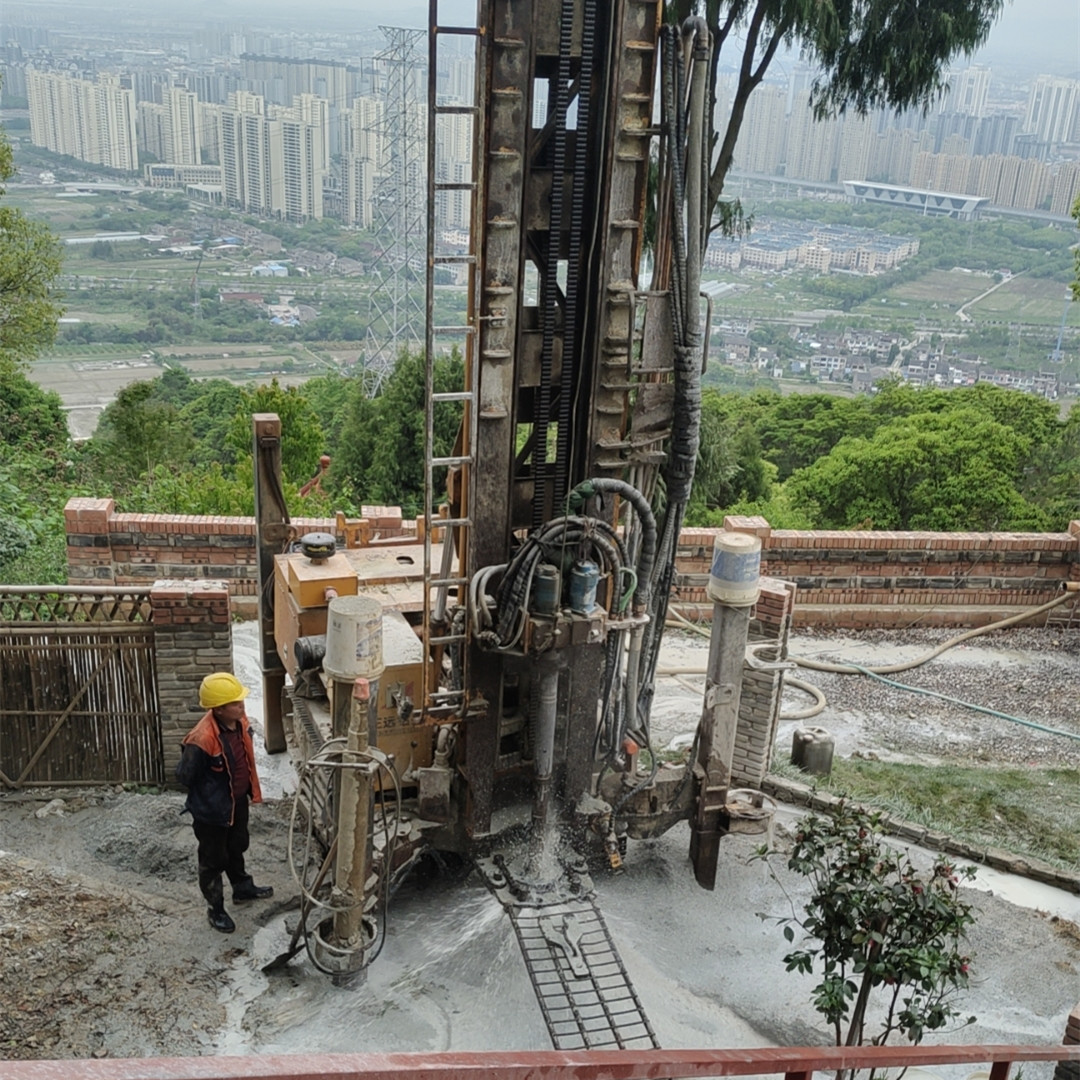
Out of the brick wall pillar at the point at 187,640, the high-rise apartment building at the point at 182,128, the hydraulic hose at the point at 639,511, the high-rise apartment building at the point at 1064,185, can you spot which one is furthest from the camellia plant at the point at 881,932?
the high-rise apartment building at the point at 182,128

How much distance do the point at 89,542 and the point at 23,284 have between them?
822cm

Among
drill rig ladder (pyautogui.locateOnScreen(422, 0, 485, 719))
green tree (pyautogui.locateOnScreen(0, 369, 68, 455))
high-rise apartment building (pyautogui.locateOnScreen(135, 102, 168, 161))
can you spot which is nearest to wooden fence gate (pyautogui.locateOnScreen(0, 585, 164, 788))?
drill rig ladder (pyautogui.locateOnScreen(422, 0, 485, 719))

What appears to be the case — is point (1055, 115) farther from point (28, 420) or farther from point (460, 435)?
point (460, 435)

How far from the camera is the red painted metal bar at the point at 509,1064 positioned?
155 centimetres

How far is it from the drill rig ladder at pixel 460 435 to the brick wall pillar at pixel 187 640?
1706mm

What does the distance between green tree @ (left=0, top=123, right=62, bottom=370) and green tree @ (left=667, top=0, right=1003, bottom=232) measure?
10209 mm

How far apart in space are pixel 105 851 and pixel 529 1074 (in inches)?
245

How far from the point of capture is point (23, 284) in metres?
18.3

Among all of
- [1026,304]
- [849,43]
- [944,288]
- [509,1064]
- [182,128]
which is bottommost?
[1026,304]

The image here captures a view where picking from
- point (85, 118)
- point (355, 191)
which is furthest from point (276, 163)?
point (85, 118)

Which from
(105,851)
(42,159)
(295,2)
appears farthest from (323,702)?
(295,2)

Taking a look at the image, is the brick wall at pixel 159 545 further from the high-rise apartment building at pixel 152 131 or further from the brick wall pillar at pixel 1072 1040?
the high-rise apartment building at pixel 152 131

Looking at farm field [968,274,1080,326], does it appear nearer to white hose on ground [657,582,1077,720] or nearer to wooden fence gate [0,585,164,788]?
white hose on ground [657,582,1077,720]

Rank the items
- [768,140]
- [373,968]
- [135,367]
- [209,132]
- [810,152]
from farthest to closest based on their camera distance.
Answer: [209,132] < [768,140] < [810,152] < [135,367] < [373,968]
